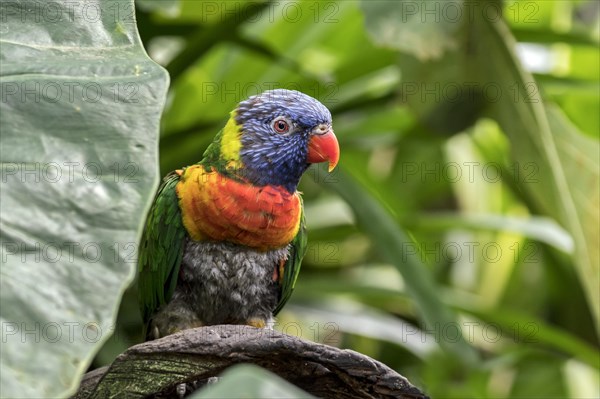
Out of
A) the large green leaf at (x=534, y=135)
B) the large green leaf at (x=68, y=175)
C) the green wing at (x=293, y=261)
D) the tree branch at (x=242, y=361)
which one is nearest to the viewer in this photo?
the large green leaf at (x=68, y=175)

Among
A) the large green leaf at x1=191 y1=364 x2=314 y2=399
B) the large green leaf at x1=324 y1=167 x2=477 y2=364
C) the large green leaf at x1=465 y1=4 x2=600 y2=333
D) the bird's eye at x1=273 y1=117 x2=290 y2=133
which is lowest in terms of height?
the large green leaf at x1=324 y1=167 x2=477 y2=364

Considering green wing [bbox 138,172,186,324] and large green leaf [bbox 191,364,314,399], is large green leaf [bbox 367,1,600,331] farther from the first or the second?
large green leaf [bbox 191,364,314,399]

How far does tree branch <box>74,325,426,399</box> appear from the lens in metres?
1.26

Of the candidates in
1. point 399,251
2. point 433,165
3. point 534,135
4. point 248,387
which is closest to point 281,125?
point 399,251

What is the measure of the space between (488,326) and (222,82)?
1338 mm

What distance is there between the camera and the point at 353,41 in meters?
3.02

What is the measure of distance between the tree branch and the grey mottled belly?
1.79 feet

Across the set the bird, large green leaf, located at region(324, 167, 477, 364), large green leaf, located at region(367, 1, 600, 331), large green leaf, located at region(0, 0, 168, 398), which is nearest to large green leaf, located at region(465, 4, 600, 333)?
large green leaf, located at region(367, 1, 600, 331)

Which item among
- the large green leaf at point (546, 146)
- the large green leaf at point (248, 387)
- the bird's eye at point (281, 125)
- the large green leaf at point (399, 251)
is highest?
the large green leaf at point (248, 387)

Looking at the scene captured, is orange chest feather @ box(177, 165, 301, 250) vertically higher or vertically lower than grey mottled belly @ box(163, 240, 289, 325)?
higher

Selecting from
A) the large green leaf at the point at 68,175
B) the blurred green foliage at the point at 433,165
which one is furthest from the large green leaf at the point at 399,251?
the large green leaf at the point at 68,175

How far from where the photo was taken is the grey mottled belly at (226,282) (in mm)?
1907

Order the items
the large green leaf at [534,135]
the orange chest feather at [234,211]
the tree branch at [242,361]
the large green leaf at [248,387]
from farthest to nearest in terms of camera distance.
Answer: the large green leaf at [534,135]
the orange chest feather at [234,211]
the tree branch at [242,361]
the large green leaf at [248,387]

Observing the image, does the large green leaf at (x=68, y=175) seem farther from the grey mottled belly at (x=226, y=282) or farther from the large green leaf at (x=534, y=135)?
the large green leaf at (x=534, y=135)
